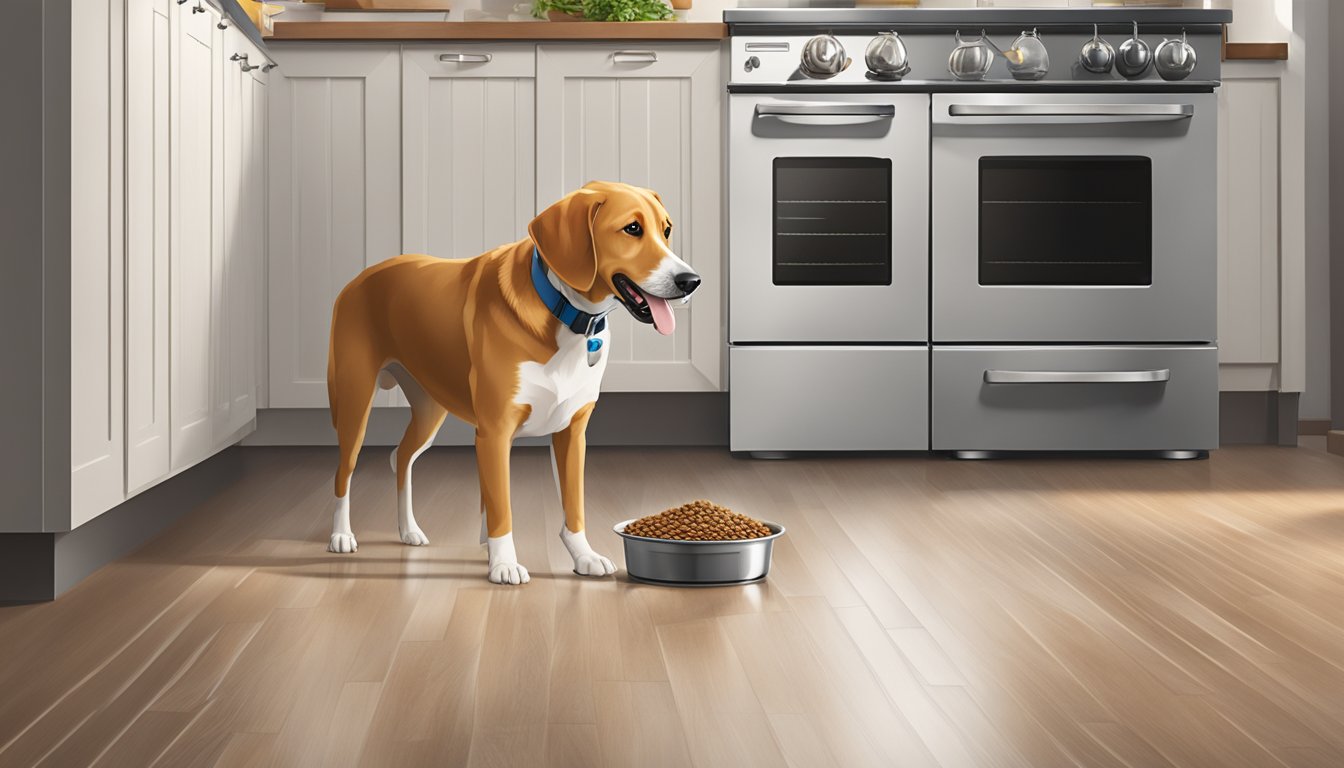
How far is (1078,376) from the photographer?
388cm

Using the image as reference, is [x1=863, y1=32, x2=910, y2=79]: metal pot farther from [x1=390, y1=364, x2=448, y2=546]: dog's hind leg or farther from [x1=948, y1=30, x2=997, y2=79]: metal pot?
[x1=390, y1=364, x2=448, y2=546]: dog's hind leg

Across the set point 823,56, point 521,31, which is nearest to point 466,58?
point 521,31

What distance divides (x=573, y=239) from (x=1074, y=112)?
2.31 metres

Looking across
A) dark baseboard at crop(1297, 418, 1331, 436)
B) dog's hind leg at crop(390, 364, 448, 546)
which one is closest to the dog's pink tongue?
dog's hind leg at crop(390, 364, 448, 546)

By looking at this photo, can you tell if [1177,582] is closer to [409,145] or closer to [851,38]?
[851,38]

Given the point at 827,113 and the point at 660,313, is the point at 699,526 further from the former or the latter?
the point at 827,113

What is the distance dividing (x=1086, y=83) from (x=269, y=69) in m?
2.55

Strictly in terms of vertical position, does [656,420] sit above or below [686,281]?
below

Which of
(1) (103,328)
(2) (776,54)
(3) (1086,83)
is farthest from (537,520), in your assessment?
(3) (1086,83)

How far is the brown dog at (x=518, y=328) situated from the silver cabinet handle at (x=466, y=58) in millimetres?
1628

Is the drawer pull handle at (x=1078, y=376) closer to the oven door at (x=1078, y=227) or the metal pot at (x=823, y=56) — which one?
the oven door at (x=1078, y=227)

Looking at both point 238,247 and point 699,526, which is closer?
point 699,526

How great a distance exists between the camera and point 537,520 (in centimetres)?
292

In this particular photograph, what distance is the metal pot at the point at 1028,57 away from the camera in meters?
3.84
